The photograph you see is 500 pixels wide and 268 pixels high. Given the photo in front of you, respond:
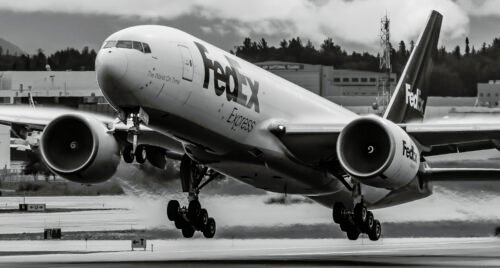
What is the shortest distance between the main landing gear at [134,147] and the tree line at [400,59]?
3402 centimetres

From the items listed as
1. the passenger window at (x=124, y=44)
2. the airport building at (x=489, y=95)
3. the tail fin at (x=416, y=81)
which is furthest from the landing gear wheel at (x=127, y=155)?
the airport building at (x=489, y=95)

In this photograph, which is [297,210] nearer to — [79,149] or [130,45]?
[79,149]

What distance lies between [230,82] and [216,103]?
32.3 inches

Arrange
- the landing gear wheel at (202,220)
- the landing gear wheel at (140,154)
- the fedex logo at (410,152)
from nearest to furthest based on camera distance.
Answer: the fedex logo at (410,152) < the landing gear wheel at (140,154) < the landing gear wheel at (202,220)

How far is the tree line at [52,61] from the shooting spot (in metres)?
111

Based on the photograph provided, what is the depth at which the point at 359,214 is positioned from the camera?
36.4m

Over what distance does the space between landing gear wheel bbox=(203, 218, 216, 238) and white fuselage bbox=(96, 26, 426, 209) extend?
84.3 inches

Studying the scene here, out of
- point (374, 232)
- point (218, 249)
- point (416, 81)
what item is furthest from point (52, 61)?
point (374, 232)

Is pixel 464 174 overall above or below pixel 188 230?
above

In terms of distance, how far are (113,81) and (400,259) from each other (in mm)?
11381

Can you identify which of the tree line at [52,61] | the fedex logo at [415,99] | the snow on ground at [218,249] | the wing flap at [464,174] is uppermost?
the tree line at [52,61]

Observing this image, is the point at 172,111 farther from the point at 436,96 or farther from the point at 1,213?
the point at 436,96

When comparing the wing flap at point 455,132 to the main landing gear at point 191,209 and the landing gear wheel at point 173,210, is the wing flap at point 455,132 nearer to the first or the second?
the main landing gear at point 191,209

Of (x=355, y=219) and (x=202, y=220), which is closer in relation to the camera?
(x=355, y=219)
